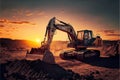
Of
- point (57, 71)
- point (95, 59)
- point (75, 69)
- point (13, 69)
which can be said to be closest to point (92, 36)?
point (95, 59)

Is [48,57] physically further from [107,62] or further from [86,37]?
[107,62]

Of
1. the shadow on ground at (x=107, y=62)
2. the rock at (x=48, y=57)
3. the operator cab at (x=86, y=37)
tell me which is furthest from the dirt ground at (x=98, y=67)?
the operator cab at (x=86, y=37)

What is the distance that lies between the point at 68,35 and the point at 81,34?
693 millimetres

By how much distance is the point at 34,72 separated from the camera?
748cm

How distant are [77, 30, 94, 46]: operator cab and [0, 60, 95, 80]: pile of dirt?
2.65 metres

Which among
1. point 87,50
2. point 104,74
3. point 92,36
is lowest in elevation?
point 104,74

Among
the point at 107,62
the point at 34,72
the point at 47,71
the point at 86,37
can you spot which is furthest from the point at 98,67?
the point at 34,72

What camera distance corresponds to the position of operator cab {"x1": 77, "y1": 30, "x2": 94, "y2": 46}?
34.4ft

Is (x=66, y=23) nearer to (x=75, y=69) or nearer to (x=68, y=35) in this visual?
(x=68, y=35)

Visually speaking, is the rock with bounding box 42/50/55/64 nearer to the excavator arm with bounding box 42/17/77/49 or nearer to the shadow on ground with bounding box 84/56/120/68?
the excavator arm with bounding box 42/17/77/49

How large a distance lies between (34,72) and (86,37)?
4073 millimetres

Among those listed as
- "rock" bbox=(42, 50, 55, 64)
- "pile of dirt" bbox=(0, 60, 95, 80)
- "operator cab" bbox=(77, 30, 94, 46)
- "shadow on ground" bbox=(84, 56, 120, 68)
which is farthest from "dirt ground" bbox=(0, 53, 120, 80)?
"operator cab" bbox=(77, 30, 94, 46)

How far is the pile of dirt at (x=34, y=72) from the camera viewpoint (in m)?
7.23

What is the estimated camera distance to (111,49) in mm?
14438
